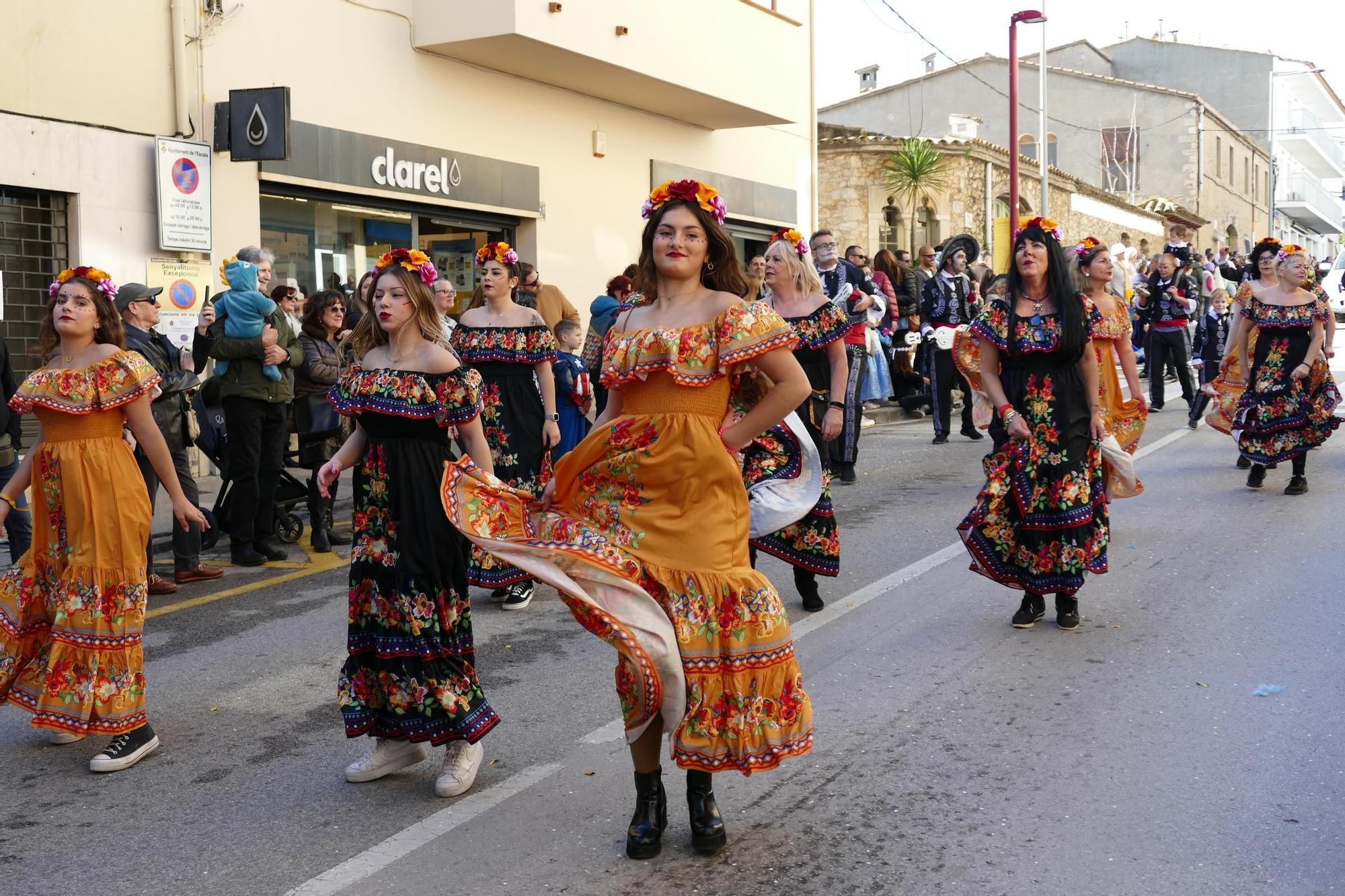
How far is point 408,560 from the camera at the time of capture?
4.66 m

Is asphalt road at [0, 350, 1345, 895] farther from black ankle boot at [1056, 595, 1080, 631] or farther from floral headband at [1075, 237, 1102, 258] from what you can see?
floral headband at [1075, 237, 1102, 258]

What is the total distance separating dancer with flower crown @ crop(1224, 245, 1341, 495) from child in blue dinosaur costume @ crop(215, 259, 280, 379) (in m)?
7.50

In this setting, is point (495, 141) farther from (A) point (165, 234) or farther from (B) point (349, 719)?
(B) point (349, 719)

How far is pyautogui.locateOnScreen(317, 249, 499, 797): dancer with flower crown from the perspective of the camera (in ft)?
15.3

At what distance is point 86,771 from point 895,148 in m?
24.6

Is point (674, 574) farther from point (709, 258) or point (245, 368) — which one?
point (245, 368)

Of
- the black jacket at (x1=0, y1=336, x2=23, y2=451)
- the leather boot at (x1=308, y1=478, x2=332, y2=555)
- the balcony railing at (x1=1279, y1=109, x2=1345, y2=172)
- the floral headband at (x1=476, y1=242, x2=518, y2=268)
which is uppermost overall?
the balcony railing at (x1=1279, y1=109, x2=1345, y2=172)

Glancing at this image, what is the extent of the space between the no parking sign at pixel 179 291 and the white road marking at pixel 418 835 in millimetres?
8509

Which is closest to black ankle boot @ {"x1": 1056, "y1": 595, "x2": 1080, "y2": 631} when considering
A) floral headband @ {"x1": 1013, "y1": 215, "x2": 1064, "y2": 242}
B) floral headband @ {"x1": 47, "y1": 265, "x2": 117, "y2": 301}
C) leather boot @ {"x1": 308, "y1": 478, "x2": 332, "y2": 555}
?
floral headband @ {"x1": 1013, "y1": 215, "x2": 1064, "y2": 242}

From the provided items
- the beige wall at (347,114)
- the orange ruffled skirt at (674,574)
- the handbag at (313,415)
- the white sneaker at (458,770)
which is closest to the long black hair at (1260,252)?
the handbag at (313,415)

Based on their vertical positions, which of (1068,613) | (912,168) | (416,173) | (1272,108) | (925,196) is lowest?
(1068,613)

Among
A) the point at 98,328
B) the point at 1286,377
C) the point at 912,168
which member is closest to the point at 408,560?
the point at 98,328

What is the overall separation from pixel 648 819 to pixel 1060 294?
373cm

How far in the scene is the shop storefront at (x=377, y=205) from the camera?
13.9m
